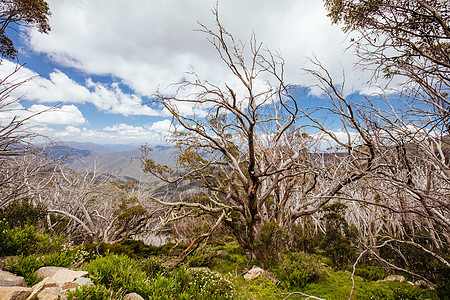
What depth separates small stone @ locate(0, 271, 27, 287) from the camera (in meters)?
3.11

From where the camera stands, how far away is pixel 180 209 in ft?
17.9

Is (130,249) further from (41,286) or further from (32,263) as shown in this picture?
(41,286)

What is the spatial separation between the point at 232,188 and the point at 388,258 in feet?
22.8

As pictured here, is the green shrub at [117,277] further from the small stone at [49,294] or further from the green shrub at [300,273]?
the green shrub at [300,273]

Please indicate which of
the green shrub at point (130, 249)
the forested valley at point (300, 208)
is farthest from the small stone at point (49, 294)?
the green shrub at point (130, 249)

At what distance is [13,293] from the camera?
282 centimetres

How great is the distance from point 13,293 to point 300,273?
6116mm

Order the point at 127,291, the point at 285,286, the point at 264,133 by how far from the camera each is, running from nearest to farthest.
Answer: the point at 127,291, the point at 285,286, the point at 264,133

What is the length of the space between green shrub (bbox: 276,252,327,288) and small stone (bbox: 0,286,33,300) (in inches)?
220

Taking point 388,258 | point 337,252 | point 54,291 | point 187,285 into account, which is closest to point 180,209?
point 187,285

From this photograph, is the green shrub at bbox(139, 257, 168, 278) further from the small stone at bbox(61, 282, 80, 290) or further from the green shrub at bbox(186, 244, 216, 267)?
the small stone at bbox(61, 282, 80, 290)

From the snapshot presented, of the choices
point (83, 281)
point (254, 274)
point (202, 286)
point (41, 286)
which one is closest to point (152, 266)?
point (202, 286)

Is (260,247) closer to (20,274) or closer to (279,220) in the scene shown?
(279,220)

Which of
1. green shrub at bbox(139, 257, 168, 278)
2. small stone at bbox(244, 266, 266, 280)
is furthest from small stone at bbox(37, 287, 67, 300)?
small stone at bbox(244, 266, 266, 280)
